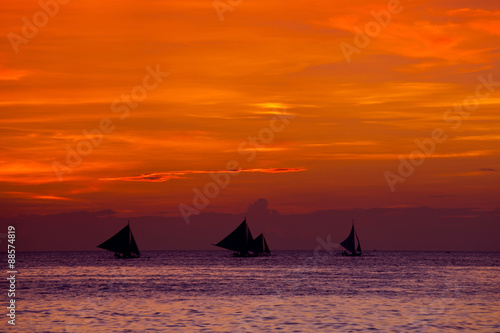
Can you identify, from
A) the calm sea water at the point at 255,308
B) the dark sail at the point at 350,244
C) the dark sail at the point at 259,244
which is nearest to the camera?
the calm sea water at the point at 255,308

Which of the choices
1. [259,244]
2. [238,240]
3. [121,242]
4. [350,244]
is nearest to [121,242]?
[121,242]

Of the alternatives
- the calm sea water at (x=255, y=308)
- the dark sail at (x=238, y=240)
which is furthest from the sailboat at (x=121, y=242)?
the calm sea water at (x=255, y=308)

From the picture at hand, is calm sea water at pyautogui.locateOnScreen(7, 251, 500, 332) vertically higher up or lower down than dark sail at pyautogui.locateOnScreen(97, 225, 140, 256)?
lower down

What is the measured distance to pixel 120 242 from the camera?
157 m

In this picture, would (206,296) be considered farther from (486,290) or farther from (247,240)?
(247,240)

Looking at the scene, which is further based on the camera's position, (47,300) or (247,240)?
(247,240)

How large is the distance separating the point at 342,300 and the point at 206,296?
40.3 feet

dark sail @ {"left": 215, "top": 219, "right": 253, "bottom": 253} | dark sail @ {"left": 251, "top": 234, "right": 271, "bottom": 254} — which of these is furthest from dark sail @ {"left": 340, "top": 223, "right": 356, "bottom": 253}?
dark sail @ {"left": 215, "top": 219, "right": 253, "bottom": 253}

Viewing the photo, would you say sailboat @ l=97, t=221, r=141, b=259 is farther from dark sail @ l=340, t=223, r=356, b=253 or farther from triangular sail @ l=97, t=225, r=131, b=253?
dark sail @ l=340, t=223, r=356, b=253

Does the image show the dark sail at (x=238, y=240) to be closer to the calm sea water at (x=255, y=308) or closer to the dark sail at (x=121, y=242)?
the dark sail at (x=121, y=242)

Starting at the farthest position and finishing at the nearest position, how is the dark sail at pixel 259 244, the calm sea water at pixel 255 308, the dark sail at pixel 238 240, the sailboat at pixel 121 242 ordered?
1. the dark sail at pixel 259 244
2. the dark sail at pixel 238 240
3. the sailboat at pixel 121 242
4. the calm sea water at pixel 255 308

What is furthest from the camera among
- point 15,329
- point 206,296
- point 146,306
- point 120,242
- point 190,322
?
point 120,242

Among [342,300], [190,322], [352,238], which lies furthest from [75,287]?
[352,238]

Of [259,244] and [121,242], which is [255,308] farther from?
[259,244]
